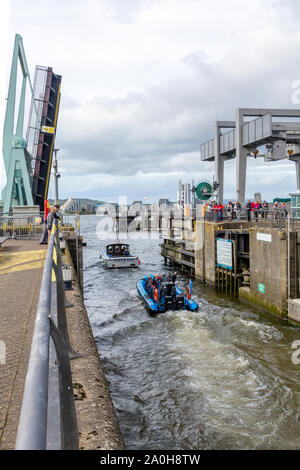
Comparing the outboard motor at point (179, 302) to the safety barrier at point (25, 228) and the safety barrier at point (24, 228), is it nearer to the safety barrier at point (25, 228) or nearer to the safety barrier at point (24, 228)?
the safety barrier at point (25, 228)

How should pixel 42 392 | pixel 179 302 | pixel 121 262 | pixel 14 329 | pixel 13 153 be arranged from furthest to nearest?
pixel 121 262
pixel 13 153
pixel 179 302
pixel 14 329
pixel 42 392

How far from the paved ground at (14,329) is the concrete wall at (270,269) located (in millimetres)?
10742

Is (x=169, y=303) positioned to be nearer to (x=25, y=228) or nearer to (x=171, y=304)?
(x=171, y=304)

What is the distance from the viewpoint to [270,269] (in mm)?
18266

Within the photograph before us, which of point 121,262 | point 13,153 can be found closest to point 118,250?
point 121,262

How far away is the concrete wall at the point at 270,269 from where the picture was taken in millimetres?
17188

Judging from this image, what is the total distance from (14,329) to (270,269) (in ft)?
48.7

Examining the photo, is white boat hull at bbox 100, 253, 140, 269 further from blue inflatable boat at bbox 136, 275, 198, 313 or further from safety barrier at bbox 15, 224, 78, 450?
safety barrier at bbox 15, 224, 78, 450

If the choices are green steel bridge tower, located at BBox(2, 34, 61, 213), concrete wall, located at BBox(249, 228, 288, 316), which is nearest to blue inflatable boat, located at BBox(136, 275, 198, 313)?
concrete wall, located at BBox(249, 228, 288, 316)

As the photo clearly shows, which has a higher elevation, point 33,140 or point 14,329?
point 33,140

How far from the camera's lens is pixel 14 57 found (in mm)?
29500

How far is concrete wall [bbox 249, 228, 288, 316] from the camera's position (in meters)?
17.2
